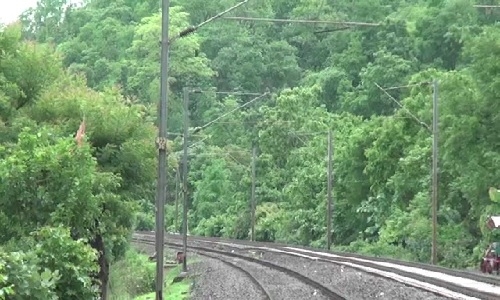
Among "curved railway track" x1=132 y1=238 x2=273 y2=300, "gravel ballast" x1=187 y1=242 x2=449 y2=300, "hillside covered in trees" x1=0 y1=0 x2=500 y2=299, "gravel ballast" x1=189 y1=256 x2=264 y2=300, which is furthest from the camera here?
"gravel ballast" x1=189 y1=256 x2=264 y2=300

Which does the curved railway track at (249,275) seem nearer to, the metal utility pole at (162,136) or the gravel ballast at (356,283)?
the gravel ballast at (356,283)

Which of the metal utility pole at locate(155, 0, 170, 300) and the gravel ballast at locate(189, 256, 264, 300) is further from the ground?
the metal utility pole at locate(155, 0, 170, 300)

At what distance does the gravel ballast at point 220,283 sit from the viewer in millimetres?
25673

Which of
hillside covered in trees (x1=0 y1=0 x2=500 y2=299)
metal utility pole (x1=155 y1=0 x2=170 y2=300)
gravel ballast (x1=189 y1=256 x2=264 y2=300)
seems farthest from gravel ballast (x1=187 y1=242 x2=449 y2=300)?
hillside covered in trees (x1=0 y1=0 x2=500 y2=299)

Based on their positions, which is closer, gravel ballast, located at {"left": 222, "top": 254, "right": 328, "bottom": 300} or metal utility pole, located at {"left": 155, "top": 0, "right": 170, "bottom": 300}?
metal utility pole, located at {"left": 155, "top": 0, "right": 170, "bottom": 300}

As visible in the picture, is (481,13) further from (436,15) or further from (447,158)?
(447,158)

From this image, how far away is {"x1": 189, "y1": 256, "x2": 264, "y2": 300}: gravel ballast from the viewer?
25.7m

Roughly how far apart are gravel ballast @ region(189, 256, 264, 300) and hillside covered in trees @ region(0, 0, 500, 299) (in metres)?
2.76

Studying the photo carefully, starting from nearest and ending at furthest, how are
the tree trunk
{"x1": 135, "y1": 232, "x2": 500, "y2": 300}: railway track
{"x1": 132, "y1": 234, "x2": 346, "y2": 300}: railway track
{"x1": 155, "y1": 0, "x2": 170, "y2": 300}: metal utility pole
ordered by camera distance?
{"x1": 155, "y1": 0, "x2": 170, "y2": 300}: metal utility pole, {"x1": 135, "y1": 232, "x2": 500, "y2": 300}: railway track, {"x1": 132, "y1": 234, "x2": 346, "y2": 300}: railway track, the tree trunk

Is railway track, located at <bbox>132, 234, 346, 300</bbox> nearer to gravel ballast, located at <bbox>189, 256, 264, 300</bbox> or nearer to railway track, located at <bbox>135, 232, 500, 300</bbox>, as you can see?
gravel ballast, located at <bbox>189, 256, 264, 300</bbox>

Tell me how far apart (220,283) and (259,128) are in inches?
2006

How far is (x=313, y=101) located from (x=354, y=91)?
11.0 m

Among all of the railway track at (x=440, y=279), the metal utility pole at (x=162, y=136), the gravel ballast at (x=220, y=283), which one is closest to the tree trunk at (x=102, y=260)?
the gravel ballast at (x=220, y=283)

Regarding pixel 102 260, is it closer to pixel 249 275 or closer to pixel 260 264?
pixel 249 275
